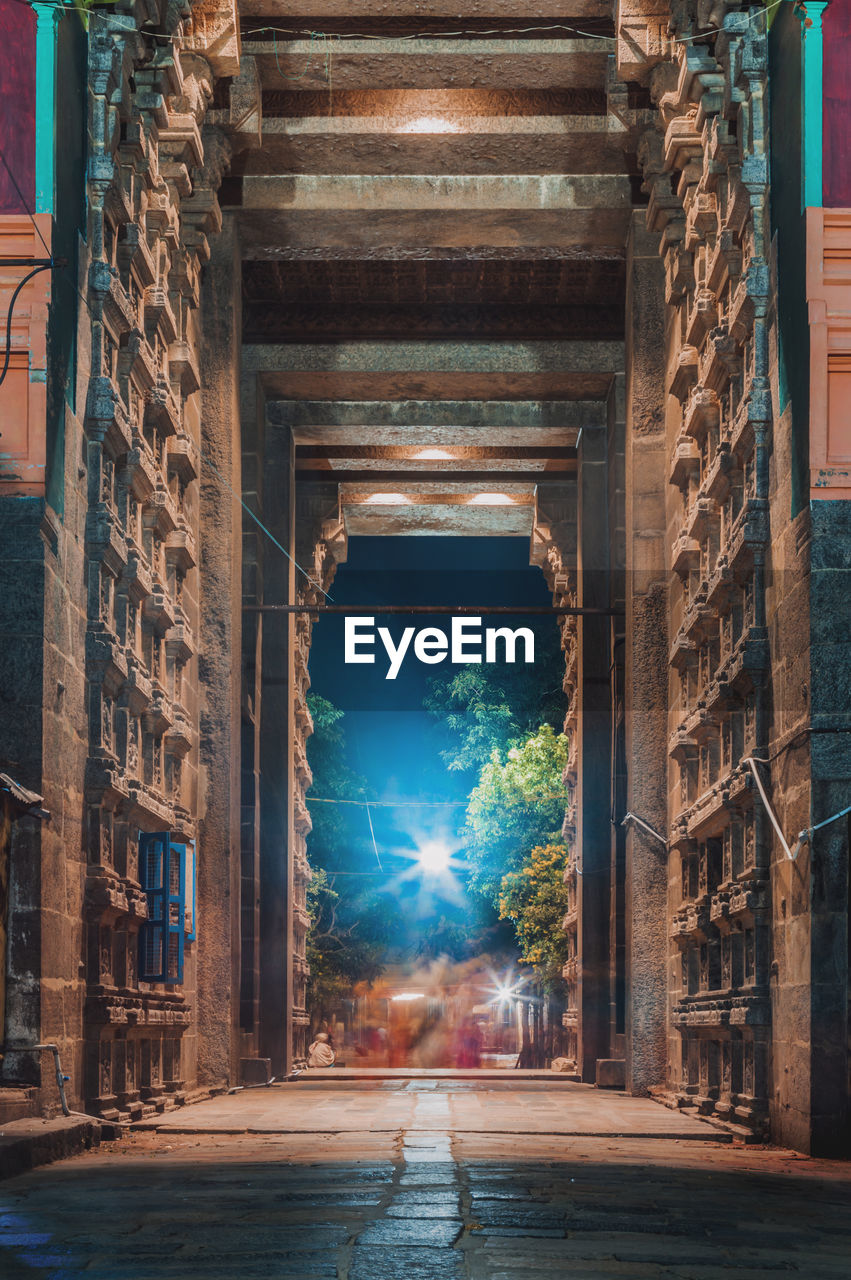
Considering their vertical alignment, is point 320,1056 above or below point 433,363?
below

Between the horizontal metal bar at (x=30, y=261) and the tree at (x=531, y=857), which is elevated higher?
the horizontal metal bar at (x=30, y=261)

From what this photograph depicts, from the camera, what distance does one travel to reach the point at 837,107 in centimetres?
1276

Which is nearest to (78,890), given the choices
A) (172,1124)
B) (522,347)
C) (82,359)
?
(172,1124)

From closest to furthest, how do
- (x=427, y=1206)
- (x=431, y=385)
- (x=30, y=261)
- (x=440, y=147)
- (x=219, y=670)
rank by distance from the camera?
(x=427, y=1206) → (x=30, y=261) → (x=219, y=670) → (x=440, y=147) → (x=431, y=385)

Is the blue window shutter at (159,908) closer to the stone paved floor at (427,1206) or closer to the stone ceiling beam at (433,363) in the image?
the stone paved floor at (427,1206)

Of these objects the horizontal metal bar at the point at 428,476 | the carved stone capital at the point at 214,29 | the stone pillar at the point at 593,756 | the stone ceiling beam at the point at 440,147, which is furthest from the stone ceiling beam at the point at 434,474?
the carved stone capital at the point at 214,29

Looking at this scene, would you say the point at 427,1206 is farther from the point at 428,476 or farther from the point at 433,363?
the point at 428,476

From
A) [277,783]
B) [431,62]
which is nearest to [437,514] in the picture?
[277,783]

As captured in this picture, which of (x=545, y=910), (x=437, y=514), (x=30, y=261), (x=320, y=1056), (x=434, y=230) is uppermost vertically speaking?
(x=434, y=230)

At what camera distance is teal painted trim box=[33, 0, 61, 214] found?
41.4ft

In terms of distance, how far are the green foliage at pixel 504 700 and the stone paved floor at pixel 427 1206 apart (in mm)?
35781

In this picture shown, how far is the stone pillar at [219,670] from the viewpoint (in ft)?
66.9

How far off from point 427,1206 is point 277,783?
18.9m

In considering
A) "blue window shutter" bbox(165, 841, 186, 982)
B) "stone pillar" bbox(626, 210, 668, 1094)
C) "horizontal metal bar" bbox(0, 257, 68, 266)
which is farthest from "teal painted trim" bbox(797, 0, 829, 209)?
"stone pillar" bbox(626, 210, 668, 1094)
